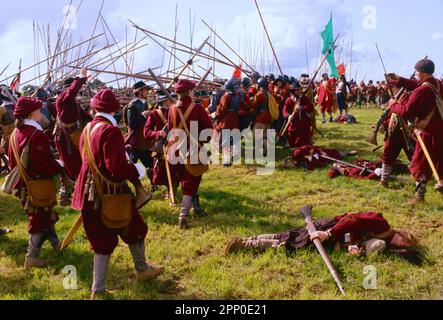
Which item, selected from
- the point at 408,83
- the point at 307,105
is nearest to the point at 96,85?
the point at 307,105

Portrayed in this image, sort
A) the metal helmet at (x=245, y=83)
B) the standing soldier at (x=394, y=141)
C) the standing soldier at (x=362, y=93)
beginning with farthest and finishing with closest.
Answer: the standing soldier at (x=362, y=93) < the metal helmet at (x=245, y=83) < the standing soldier at (x=394, y=141)

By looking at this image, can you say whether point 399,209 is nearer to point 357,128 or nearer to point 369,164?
point 369,164

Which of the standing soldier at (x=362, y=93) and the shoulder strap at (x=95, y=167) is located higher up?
the standing soldier at (x=362, y=93)

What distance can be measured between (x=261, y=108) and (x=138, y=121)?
12.9ft

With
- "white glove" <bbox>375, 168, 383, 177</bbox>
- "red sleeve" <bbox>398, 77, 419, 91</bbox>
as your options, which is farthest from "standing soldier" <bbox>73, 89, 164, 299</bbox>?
"white glove" <bbox>375, 168, 383, 177</bbox>

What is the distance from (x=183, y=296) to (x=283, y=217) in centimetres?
244

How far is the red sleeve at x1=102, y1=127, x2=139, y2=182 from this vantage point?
11.8ft

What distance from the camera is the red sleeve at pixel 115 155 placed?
11.8 feet

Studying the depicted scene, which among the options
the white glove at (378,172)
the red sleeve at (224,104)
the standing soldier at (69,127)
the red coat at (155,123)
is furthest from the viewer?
the red sleeve at (224,104)

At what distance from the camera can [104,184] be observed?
3.76 m

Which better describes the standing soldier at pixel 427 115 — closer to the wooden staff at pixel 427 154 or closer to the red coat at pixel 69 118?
the wooden staff at pixel 427 154

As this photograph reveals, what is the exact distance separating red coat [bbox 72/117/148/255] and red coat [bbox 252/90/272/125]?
22.2 feet

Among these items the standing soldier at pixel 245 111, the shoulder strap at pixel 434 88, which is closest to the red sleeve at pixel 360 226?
the shoulder strap at pixel 434 88

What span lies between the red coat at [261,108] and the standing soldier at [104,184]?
6773 millimetres
